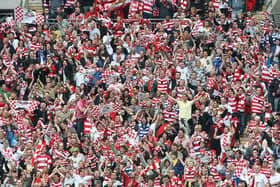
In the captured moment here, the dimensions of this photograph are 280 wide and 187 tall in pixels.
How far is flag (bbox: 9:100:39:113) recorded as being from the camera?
132ft

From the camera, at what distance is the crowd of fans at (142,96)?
37.8 m

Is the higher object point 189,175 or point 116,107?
point 116,107

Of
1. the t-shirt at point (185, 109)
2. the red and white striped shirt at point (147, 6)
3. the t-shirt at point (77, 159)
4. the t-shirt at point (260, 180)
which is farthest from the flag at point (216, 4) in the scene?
the t-shirt at point (260, 180)

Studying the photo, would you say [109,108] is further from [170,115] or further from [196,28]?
[196,28]

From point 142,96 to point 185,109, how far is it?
59.0 inches

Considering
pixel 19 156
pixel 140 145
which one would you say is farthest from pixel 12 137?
pixel 140 145

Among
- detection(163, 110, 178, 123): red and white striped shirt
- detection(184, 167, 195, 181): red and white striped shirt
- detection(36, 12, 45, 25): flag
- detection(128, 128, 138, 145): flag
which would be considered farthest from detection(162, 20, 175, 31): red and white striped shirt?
detection(184, 167, 195, 181): red and white striped shirt

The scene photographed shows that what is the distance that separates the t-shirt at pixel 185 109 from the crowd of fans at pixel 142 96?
0.10 ft

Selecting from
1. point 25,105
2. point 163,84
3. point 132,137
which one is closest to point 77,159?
point 132,137

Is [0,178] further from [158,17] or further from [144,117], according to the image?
[158,17]

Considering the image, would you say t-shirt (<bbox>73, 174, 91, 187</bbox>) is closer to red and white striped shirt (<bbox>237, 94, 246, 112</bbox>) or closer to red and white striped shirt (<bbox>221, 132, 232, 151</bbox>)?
red and white striped shirt (<bbox>221, 132, 232, 151</bbox>)

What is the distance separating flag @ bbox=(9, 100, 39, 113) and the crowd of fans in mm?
43

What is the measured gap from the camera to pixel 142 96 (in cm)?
4081

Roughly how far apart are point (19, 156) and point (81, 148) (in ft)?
5.96
